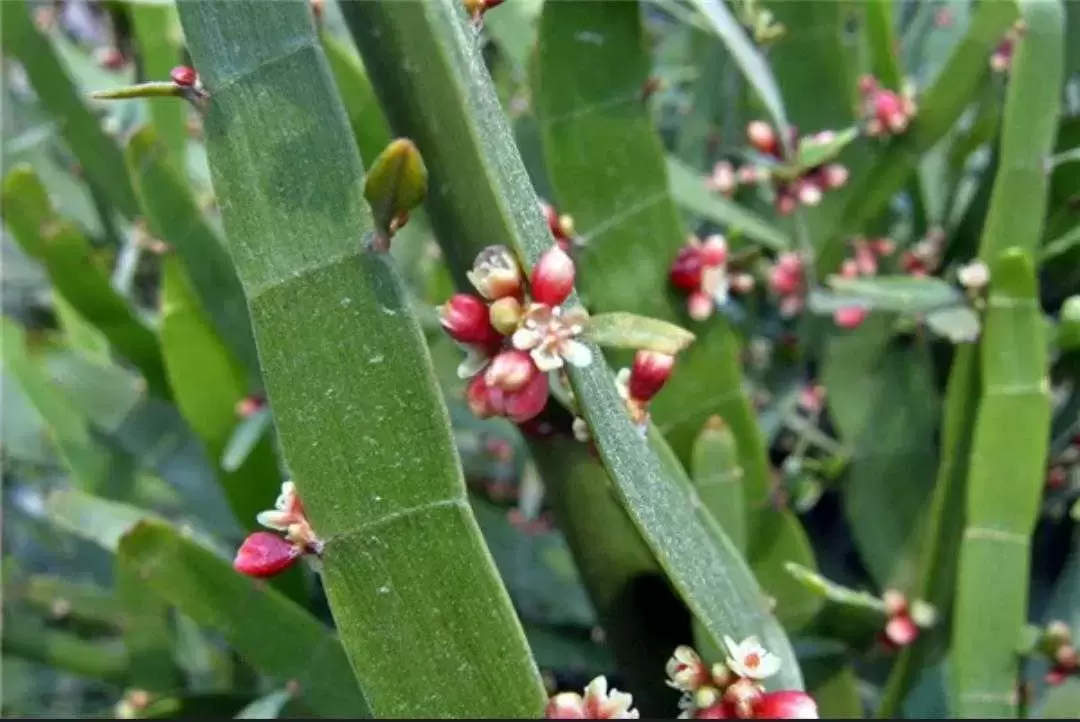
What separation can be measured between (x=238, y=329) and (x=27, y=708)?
36cm

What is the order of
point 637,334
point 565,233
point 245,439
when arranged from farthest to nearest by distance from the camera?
point 245,439 → point 565,233 → point 637,334

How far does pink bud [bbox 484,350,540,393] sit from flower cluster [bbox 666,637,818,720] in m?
0.12

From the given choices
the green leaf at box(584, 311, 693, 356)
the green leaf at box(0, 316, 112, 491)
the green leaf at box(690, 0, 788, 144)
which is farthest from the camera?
the green leaf at box(0, 316, 112, 491)

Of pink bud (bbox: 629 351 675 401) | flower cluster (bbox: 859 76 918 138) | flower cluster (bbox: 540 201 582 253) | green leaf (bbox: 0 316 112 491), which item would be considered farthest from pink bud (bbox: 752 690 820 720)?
green leaf (bbox: 0 316 112 491)

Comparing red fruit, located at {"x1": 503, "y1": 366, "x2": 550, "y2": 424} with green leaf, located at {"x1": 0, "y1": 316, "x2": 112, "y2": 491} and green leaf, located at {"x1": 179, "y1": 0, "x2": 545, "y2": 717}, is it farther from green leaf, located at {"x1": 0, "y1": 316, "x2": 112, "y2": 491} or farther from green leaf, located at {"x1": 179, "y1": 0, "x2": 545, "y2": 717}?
green leaf, located at {"x1": 0, "y1": 316, "x2": 112, "y2": 491}

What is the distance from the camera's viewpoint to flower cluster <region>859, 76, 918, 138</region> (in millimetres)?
662

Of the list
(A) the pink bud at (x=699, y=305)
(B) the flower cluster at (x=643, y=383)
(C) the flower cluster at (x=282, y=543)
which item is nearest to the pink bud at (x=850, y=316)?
(A) the pink bud at (x=699, y=305)

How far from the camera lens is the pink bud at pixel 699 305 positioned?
0.53m

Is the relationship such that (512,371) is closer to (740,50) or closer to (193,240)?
(740,50)

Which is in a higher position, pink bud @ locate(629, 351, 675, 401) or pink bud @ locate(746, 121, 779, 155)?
pink bud @ locate(629, 351, 675, 401)

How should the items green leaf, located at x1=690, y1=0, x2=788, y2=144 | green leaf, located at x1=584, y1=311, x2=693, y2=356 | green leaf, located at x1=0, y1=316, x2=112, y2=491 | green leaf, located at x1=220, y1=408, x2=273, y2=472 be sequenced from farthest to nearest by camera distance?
green leaf, located at x1=0, y1=316, x2=112, y2=491
green leaf, located at x1=220, y1=408, x2=273, y2=472
green leaf, located at x1=690, y1=0, x2=788, y2=144
green leaf, located at x1=584, y1=311, x2=693, y2=356

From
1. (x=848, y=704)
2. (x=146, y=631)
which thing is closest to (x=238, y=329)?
(x=146, y=631)

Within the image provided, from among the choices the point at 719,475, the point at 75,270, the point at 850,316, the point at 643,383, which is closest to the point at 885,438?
the point at 850,316

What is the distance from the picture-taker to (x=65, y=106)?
798 millimetres
